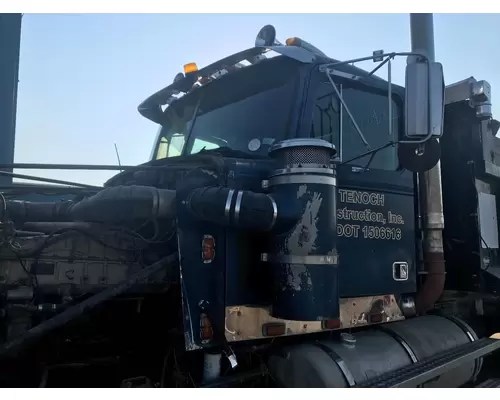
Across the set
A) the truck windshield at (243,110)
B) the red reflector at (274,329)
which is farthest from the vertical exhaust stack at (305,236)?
the truck windshield at (243,110)

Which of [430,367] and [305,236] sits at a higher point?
[305,236]

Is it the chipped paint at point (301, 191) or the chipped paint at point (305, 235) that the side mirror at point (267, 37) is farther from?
the chipped paint at point (305, 235)

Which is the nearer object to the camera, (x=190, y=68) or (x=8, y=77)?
(x=190, y=68)

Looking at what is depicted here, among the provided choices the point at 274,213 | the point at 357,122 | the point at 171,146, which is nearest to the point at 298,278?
the point at 274,213

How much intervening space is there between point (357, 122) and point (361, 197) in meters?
0.62

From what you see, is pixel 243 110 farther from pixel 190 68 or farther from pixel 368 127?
pixel 368 127

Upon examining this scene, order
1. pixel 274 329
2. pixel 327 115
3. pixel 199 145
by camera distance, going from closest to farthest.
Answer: pixel 274 329 → pixel 327 115 → pixel 199 145

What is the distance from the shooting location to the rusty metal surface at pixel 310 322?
8.63 feet

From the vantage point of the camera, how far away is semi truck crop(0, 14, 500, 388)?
2.58 meters

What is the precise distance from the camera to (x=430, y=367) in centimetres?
300

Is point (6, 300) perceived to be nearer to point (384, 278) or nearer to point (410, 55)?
point (384, 278)

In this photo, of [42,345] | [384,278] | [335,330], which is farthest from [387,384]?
[42,345]

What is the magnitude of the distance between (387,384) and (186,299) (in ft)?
4.08

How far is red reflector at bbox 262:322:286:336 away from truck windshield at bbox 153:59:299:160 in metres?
1.09
